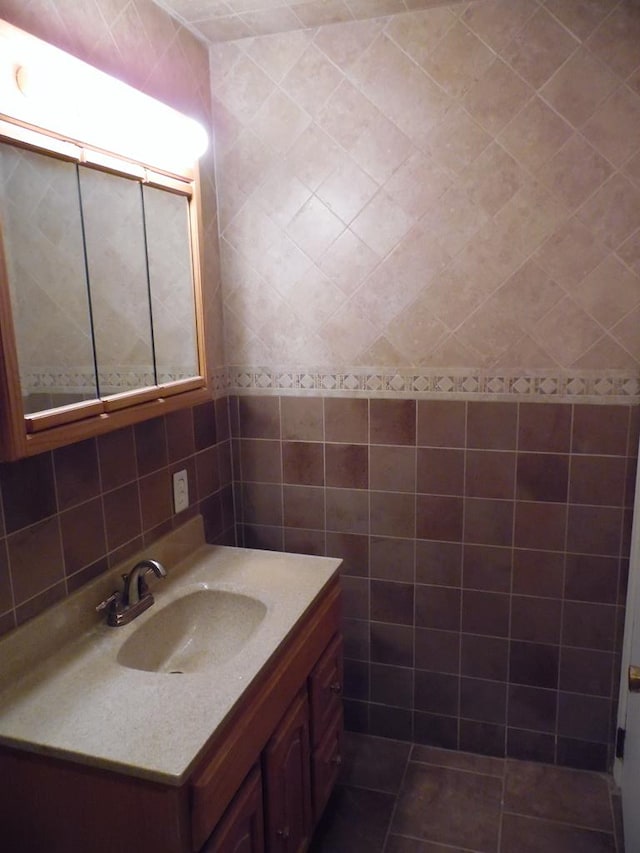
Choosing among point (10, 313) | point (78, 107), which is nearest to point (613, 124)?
point (78, 107)

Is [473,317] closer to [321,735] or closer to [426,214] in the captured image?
[426,214]

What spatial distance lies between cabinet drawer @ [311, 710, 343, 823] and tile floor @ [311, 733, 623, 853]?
0.18 meters

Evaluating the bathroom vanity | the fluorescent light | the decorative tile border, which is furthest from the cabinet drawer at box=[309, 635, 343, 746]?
the fluorescent light

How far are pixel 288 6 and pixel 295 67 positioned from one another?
0.66ft

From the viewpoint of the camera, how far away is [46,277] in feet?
4.32

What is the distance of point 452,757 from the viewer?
A: 2299 mm

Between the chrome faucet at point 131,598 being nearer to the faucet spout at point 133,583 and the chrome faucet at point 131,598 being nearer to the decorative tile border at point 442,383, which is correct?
the faucet spout at point 133,583

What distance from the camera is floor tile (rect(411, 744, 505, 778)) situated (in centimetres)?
224

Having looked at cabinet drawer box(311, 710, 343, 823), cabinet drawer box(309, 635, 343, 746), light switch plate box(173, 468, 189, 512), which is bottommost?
cabinet drawer box(311, 710, 343, 823)

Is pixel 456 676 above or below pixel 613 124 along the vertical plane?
below

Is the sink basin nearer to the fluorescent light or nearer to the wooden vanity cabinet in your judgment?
the wooden vanity cabinet

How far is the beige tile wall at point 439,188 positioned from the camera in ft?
6.06

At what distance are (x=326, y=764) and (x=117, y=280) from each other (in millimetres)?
1522

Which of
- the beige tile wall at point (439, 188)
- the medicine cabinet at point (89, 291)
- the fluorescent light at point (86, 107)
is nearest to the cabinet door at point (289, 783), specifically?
the medicine cabinet at point (89, 291)
